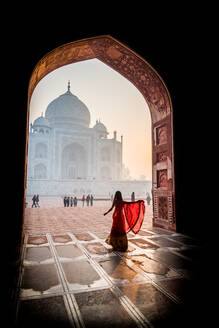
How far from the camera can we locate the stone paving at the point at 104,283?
5.58 feet

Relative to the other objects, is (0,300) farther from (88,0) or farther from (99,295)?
(88,0)

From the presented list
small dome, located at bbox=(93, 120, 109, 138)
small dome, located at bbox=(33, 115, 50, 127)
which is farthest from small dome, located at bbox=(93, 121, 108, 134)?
small dome, located at bbox=(33, 115, 50, 127)

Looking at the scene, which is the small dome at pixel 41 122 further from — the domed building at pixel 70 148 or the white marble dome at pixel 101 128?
the white marble dome at pixel 101 128

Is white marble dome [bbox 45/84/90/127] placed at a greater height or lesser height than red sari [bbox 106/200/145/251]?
greater

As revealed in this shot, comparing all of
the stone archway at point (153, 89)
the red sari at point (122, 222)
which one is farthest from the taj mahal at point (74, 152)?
the red sari at point (122, 222)

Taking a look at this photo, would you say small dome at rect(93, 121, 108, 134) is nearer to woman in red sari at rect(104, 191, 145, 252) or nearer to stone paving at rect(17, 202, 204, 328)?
woman in red sari at rect(104, 191, 145, 252)

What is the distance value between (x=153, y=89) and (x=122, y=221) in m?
4.25

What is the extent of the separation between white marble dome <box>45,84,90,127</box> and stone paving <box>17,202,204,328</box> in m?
33.7

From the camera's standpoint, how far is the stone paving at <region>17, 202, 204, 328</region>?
170 centimetres

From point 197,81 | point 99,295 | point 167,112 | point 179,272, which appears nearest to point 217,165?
point 167,112

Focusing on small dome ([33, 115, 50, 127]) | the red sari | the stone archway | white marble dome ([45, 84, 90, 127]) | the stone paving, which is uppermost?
white marble dome ([45, 84, 90, 127])

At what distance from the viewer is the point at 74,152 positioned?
36.4 metres

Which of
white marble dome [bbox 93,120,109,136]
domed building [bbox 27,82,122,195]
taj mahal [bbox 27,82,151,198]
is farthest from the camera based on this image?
white marble dome [bbox 93,120,109,136]

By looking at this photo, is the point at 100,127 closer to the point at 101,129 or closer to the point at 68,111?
the point at 101,129
